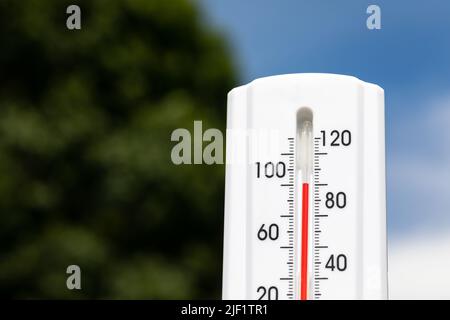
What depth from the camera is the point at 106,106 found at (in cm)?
488

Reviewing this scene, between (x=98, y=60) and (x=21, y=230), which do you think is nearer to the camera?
(x=21, y=230)

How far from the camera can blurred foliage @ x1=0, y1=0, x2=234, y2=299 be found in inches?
172

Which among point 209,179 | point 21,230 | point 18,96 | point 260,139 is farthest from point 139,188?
point 260,139

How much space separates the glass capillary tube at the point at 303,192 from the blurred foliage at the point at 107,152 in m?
2.80

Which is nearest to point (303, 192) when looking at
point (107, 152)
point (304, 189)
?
point (304, 189)

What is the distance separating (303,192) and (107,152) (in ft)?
10.3

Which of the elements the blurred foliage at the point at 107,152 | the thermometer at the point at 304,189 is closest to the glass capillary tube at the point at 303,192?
the thermometer at the point at 304,189

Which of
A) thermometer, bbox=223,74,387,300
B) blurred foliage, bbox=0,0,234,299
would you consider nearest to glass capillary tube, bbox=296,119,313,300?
thermometer, bbox=223,74,387,300

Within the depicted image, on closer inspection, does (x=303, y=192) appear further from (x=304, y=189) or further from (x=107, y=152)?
(x=107, y=152)

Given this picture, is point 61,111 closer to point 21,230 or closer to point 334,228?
point 21,230

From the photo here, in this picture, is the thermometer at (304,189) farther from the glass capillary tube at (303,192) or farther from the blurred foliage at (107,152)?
the blurred foliage at (107,152)

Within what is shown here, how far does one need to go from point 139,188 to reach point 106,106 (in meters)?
0.75

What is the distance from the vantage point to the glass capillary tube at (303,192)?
4.79 ft
